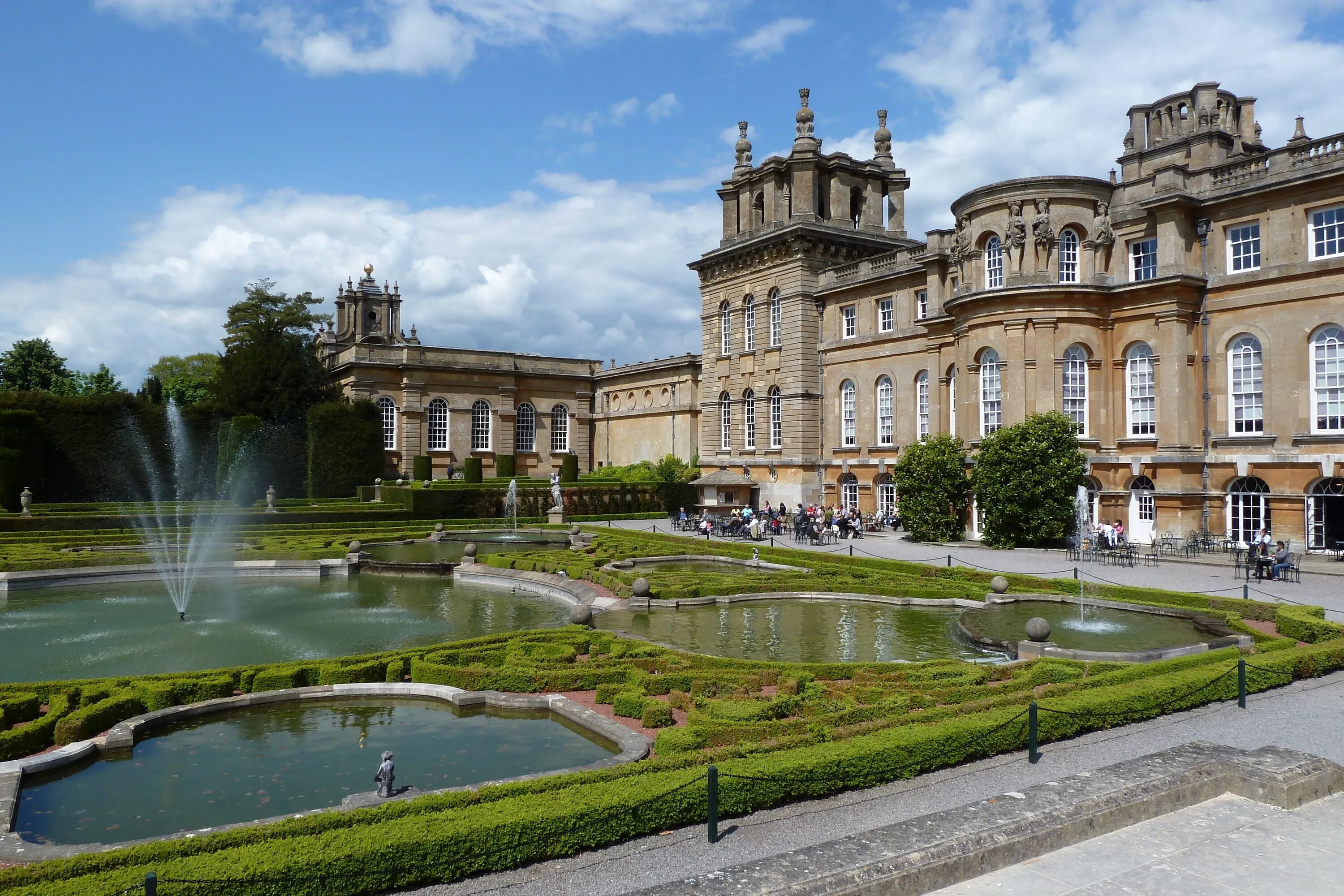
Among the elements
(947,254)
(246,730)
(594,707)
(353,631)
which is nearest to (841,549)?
(947,254)

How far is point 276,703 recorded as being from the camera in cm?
1173

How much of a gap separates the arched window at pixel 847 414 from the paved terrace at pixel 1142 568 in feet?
27.4

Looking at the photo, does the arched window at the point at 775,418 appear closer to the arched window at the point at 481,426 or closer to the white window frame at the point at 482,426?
the white window frame at the point at 482,426

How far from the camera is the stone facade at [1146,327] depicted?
25453 mm

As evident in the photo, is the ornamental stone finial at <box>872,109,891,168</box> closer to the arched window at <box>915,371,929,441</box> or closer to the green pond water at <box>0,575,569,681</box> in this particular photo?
the arched window at <box>915,371,929,441</box>

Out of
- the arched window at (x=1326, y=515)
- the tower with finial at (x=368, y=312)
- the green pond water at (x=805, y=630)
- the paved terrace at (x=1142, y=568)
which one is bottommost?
the green pond water at (x=805, y=630)

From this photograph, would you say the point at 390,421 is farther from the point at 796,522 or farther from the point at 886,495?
the point at 886,495

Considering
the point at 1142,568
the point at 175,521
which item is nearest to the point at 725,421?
the point at 1142,568

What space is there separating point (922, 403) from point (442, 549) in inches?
792

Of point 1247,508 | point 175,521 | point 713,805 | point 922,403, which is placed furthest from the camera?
point 922,403

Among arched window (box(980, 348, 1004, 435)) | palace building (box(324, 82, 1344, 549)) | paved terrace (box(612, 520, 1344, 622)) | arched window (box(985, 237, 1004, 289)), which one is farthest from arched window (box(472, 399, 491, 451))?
arched window (box(985, 237, 1004, 289))

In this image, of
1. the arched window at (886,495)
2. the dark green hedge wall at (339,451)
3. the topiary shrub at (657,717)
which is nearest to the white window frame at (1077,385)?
the arched window at (886,495)

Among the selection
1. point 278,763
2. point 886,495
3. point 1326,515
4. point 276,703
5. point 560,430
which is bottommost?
point 278,763

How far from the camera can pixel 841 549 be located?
29328 mm
